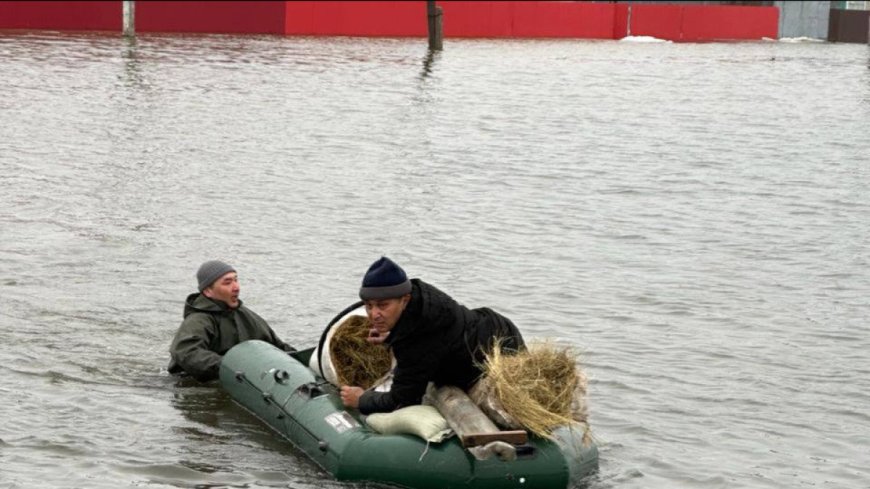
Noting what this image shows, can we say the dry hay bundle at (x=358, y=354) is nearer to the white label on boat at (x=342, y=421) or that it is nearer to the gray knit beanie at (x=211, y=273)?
the white label on boat at (x=342, y=421)

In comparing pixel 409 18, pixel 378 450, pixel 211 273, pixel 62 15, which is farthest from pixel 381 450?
pixel 409 18

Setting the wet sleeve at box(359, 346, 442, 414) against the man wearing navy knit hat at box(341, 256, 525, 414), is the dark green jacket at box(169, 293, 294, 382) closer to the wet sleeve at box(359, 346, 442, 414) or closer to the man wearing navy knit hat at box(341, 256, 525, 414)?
the wet sleeve at box(359, 346, 442, 414)

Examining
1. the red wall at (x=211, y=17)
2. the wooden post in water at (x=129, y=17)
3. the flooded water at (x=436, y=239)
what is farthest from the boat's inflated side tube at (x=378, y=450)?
the red wall at (x=211, y=17)

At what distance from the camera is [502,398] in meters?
10.9

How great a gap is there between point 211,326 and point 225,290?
0.32 meters

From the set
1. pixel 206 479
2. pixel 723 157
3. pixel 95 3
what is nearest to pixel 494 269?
pixel 206 479

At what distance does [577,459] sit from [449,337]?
3.91ft

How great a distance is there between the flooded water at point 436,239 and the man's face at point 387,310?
4.72 feet

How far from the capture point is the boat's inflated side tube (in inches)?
430

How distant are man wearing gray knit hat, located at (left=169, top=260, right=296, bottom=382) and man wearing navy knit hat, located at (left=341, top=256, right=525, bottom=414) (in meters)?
2.65

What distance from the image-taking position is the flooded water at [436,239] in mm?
13242

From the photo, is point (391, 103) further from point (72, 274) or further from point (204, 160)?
point (72, 274)

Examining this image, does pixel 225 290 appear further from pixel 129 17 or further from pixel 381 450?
pixel 129 17

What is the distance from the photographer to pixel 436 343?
11125 millimetres
